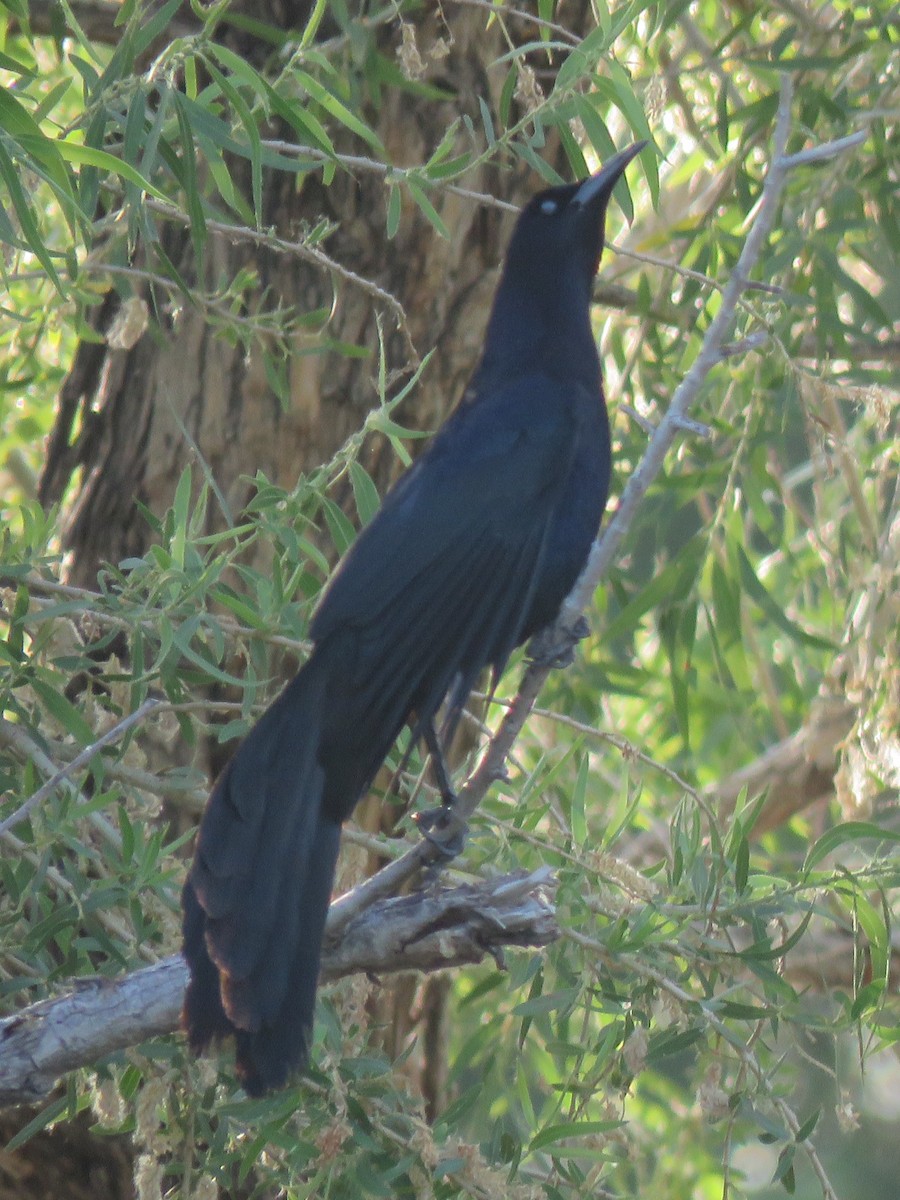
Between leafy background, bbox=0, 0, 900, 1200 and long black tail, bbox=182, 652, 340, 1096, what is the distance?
115mm

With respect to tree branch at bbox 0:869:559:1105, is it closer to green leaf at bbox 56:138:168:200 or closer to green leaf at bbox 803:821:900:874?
green leaf at bbox 803:821:900:874

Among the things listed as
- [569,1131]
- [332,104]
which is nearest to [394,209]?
[332,104]

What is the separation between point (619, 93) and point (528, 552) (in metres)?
0.78

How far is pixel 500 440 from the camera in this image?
2754mm

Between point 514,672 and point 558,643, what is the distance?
1423 mm

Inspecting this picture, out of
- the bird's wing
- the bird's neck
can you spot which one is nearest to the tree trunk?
the bird's neck

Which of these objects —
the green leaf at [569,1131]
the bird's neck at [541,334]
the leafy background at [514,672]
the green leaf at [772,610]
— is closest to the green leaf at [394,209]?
the leafy background at [514,672]

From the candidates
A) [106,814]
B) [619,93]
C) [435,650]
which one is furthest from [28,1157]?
[619,93]

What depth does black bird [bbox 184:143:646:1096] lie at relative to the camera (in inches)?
81.4

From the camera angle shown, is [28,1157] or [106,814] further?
[28,1157]

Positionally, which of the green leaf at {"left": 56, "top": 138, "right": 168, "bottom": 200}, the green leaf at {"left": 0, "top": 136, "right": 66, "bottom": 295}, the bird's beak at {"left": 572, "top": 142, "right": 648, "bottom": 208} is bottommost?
the green leaf at {"left": 0, "top": 136, "right": 66, "bottom": 295}

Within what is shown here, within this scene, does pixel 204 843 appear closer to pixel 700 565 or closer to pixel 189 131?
pixel 189 131

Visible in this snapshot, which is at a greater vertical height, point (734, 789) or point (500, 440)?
point (500, 440)

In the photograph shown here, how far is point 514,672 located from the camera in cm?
396
